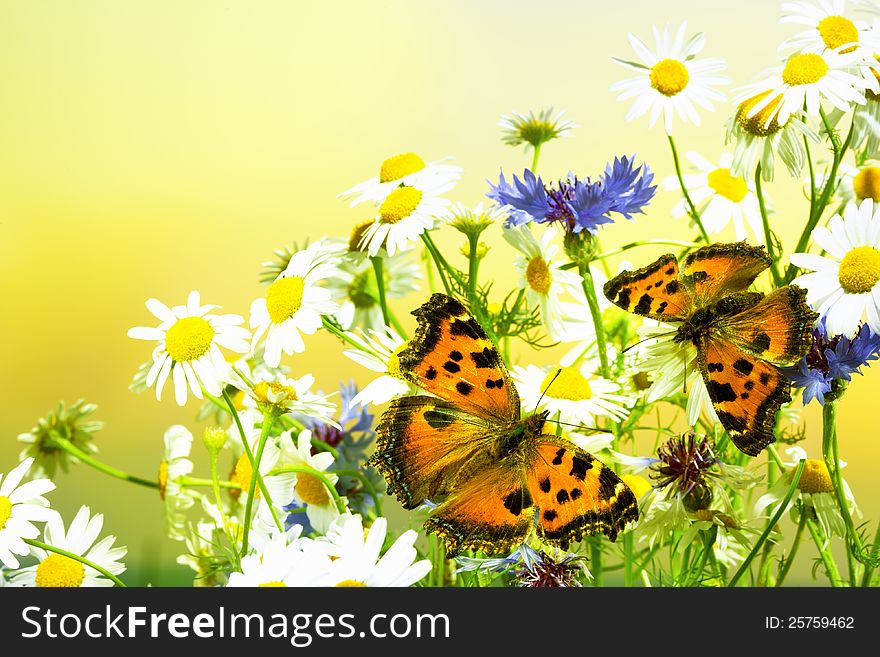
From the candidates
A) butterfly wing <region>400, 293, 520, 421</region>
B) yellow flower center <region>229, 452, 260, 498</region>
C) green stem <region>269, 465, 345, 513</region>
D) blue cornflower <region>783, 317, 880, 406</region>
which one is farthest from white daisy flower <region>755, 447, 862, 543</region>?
yellow flower center <region>229, 452, 260, 498</region>

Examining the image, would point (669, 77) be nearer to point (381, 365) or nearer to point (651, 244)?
point (651, 244)

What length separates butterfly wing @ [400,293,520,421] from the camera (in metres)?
0.71

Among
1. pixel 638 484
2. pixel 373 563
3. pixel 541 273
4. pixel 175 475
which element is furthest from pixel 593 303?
pixel 175 475

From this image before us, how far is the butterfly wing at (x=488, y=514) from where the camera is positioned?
2.17 feet

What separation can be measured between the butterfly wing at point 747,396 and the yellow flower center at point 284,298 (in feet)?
1.03

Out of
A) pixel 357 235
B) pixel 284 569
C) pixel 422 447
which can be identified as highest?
pixel 357 235

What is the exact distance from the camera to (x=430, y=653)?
66 cm

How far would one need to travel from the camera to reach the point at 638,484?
0.81m

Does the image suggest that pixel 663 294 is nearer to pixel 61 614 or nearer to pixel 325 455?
pixel 325 455

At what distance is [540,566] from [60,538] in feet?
1.34

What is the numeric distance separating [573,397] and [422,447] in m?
0.12

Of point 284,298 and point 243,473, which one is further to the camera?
point 243,473

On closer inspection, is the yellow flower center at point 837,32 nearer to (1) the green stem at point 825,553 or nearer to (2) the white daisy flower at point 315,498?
(1) the green stem at point 825,553

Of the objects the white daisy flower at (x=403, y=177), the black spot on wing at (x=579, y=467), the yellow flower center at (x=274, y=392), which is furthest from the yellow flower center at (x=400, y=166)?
the black spot on wing at (x=579, y=467)
